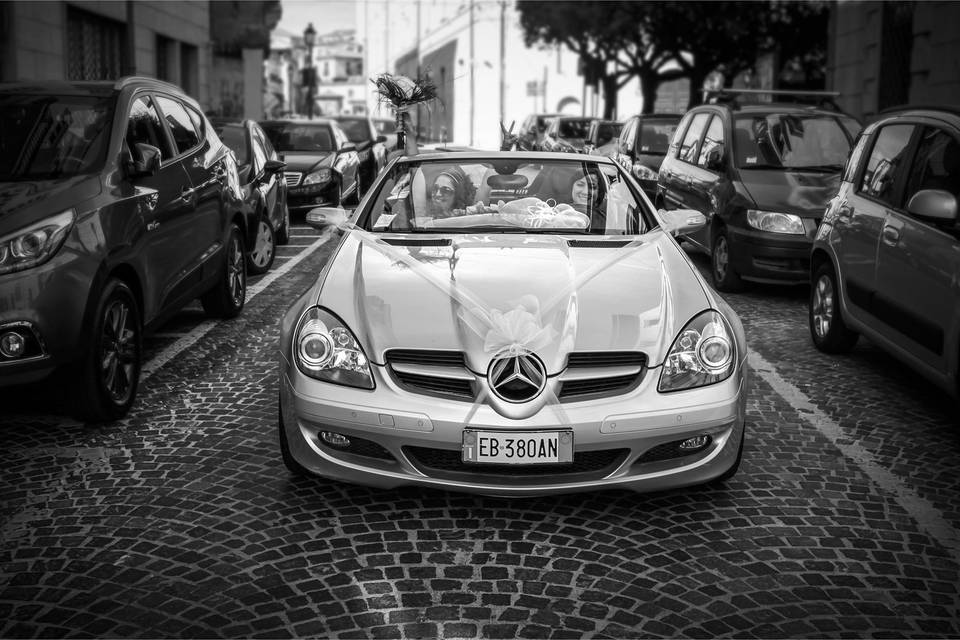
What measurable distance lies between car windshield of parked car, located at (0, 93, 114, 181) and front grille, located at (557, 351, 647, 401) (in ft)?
Result: 10.0

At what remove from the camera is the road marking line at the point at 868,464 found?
415 cm

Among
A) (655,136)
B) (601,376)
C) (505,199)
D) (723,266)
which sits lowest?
(723,266)

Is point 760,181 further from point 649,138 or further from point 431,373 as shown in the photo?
point 649,138

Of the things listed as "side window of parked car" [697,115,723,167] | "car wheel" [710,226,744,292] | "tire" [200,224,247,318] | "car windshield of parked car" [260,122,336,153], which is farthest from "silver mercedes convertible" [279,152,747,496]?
"car windshield of parked car" [260,122,336,153]

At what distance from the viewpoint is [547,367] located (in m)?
3.99

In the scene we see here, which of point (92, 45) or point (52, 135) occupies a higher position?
point (92, 45)

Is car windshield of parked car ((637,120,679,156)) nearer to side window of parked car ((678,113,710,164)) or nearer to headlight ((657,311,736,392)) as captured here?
side window of parked car ((678,113,710,164))

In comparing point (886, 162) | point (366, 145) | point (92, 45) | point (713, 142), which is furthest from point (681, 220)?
point (92, 45)

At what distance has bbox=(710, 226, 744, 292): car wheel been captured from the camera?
9734 millimetres

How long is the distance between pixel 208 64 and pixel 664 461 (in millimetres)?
29031

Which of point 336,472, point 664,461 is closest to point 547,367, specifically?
point 664,461

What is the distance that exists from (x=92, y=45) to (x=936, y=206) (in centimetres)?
2024

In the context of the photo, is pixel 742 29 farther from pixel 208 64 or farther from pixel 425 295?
pixel 425 295

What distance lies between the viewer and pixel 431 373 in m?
4.01
